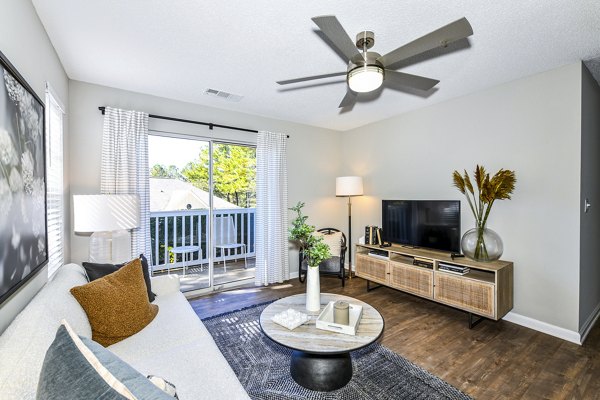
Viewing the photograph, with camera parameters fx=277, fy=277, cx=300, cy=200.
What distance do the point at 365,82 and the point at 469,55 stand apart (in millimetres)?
1288

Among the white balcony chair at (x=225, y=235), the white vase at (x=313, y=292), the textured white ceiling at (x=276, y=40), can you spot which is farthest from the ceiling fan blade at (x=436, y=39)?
the white balcony chair at (x=225, y=235)

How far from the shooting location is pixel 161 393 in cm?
77

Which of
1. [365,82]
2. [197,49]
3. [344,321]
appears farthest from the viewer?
[197,49]

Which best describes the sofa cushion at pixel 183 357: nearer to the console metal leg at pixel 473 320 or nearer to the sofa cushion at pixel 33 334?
the sofa cushion at pixel 33 334

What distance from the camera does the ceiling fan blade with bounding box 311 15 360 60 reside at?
1445 millimetres

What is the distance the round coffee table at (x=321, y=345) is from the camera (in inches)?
67.4

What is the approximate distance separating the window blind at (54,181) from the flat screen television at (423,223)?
3.70m

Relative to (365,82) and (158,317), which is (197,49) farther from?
(158,317)

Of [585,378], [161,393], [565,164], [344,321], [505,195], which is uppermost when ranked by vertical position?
[565,164]

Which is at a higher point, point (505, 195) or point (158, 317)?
point (505, 195)

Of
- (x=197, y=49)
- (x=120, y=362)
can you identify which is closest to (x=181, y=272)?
(x=197, y=49)

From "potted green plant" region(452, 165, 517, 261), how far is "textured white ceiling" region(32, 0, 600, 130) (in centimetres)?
102

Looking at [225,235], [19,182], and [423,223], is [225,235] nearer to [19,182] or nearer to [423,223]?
[423,223]

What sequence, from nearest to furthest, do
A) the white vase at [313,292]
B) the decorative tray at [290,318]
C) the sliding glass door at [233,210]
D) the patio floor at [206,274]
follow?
the decorative tray at [290,318], the white vase at [313,292], the patio floor at [206,274], the sliding glass door at [233,210]
